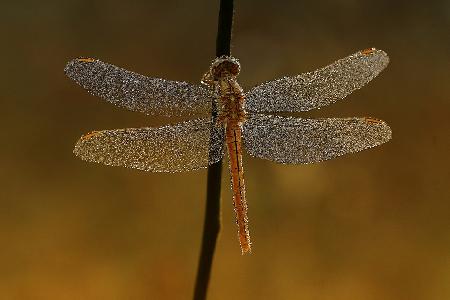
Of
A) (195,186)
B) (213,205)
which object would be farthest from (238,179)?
(195,186)

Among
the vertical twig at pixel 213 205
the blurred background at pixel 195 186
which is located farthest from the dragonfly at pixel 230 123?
the blurred background at pixel 195 186

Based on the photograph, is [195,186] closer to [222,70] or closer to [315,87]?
[315,87]

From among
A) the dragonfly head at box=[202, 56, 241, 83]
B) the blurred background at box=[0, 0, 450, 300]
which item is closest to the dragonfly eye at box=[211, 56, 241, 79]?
the dragonfly head at box=[202, 56, 241, 83]

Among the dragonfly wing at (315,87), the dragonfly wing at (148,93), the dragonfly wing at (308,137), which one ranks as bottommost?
the dragonfly wing at (308,137)

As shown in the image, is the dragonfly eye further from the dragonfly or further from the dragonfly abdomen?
the dragonfly abdomen

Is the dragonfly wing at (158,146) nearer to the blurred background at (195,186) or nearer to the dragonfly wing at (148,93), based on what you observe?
the dragonfly wing at (148,93)
